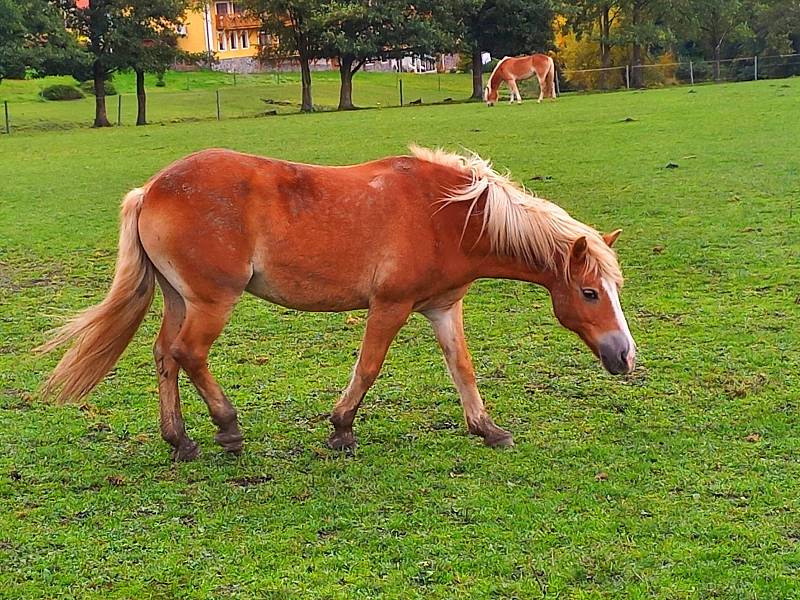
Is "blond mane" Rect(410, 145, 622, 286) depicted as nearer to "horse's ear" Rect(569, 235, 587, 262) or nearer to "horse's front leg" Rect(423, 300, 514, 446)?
"horse's ear" Rect(569, 235, 587, 262)

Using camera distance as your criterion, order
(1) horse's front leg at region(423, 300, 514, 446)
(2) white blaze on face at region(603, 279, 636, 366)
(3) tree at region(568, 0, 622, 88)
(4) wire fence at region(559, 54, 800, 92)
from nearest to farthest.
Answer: (2) white blaze on face at region(603, 279, 636, 366), (1) horse's front leg at region(423, 300, 514, 446), (3) tree at region(568, 0, 622, 88), (4) wire fence at region(559, 54, 800, 92)

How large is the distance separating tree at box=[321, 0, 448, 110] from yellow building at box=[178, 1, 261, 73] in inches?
1009

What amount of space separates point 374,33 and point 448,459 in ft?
108

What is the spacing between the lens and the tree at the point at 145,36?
30797 mm

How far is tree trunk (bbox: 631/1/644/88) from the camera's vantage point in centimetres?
3980

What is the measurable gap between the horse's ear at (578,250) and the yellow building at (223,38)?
57984 mm

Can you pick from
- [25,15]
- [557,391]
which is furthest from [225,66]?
[557,391]

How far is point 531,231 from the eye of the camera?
4.25 meters

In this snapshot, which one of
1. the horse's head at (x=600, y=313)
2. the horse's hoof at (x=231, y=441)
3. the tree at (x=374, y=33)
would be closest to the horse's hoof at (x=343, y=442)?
the horse's hoof at (x=231, y=441)

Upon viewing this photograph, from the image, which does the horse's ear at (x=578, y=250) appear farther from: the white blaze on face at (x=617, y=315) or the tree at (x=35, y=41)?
the tree at (x=35, y=41)

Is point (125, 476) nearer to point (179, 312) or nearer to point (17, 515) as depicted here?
point (17, 515)

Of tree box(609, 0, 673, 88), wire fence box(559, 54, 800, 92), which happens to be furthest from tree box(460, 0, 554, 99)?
wire fence box(559, 54, 800, 92)

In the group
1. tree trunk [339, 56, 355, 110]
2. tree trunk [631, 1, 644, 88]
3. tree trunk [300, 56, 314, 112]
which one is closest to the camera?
tree trunk [300, 56, 314, 112]

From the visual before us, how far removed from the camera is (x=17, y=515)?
3686 mm
